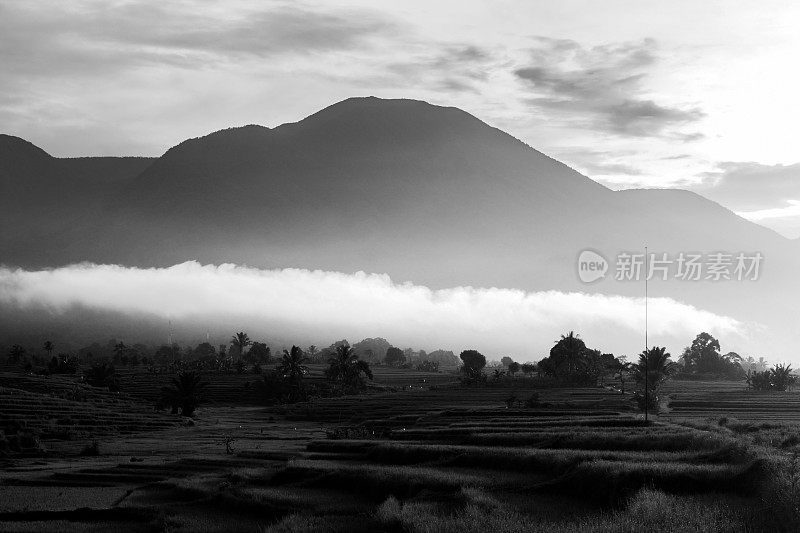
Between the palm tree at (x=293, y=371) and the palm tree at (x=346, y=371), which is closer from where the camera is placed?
the palm tree at (x=293, y=371)

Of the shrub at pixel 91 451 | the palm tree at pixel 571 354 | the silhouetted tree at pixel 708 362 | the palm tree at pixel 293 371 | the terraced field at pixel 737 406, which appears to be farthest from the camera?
the silhouetted tree at pixel 708 362

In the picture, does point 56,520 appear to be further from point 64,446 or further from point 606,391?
point 606,391

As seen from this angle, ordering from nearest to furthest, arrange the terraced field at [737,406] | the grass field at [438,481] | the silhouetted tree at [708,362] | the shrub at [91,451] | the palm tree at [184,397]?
1. the grass field at [438,481]
2. the shrub at [91,451]
3. the terraced field at [737,406]
4. the palm tree at [184,397]
5. the silhouetted tree at [708,362]

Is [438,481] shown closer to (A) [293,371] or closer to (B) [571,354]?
(A) [293,371]

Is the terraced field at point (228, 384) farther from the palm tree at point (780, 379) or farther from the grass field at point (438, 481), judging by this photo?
the grass field at point (438, 481)

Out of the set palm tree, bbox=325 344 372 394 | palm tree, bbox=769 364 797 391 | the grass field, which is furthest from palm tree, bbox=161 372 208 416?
palm tree, bbox=769 364 797 391

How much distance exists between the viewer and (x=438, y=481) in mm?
40062

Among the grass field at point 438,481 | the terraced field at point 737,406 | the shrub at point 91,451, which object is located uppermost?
the terraced field at point 737,406

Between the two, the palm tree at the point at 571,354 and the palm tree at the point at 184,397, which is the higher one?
the palm tree at the point at 571,354

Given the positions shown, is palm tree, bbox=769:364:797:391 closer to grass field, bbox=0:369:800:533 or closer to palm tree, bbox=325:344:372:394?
palm tree, bbox=325:344:372:394

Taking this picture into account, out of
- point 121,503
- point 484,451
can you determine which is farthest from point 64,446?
point 484,451

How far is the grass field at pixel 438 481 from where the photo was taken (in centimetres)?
3186

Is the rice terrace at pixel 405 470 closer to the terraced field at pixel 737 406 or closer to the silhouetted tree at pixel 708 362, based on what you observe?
the terraced field at pixel 737 406

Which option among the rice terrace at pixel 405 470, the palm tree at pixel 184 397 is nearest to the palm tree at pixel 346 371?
the palm tree at pixel 184 397
